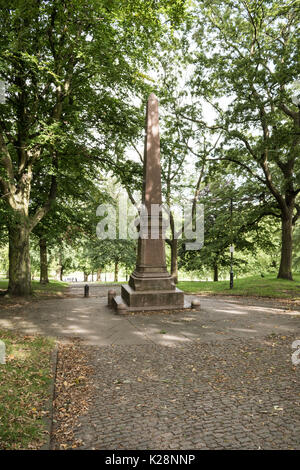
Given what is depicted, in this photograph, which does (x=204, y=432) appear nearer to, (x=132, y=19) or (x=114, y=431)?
(x=114, y=431)

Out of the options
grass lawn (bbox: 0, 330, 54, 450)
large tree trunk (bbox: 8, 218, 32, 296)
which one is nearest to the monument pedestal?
large tree trunk (bbox: 8, 218, 32, 296)

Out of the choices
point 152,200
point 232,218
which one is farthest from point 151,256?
point 232,218

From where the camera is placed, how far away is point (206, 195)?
25.4 m

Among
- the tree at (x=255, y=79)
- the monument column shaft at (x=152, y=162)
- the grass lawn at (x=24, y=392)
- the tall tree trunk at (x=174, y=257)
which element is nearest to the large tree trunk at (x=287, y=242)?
the tree at (x=255, y=79)

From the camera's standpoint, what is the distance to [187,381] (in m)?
5.12

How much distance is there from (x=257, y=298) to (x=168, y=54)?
1735cm

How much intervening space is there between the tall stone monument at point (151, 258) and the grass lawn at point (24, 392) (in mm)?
4600

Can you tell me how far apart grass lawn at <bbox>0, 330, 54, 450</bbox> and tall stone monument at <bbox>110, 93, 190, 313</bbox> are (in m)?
4.60

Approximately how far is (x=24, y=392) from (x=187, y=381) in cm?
264

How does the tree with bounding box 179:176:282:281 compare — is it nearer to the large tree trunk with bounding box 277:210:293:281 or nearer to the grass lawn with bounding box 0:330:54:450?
the large tree trunk with bounding box 277:210:293:281

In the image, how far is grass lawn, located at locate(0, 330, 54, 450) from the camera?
340cm

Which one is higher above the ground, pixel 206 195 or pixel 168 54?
pixel 168 54
